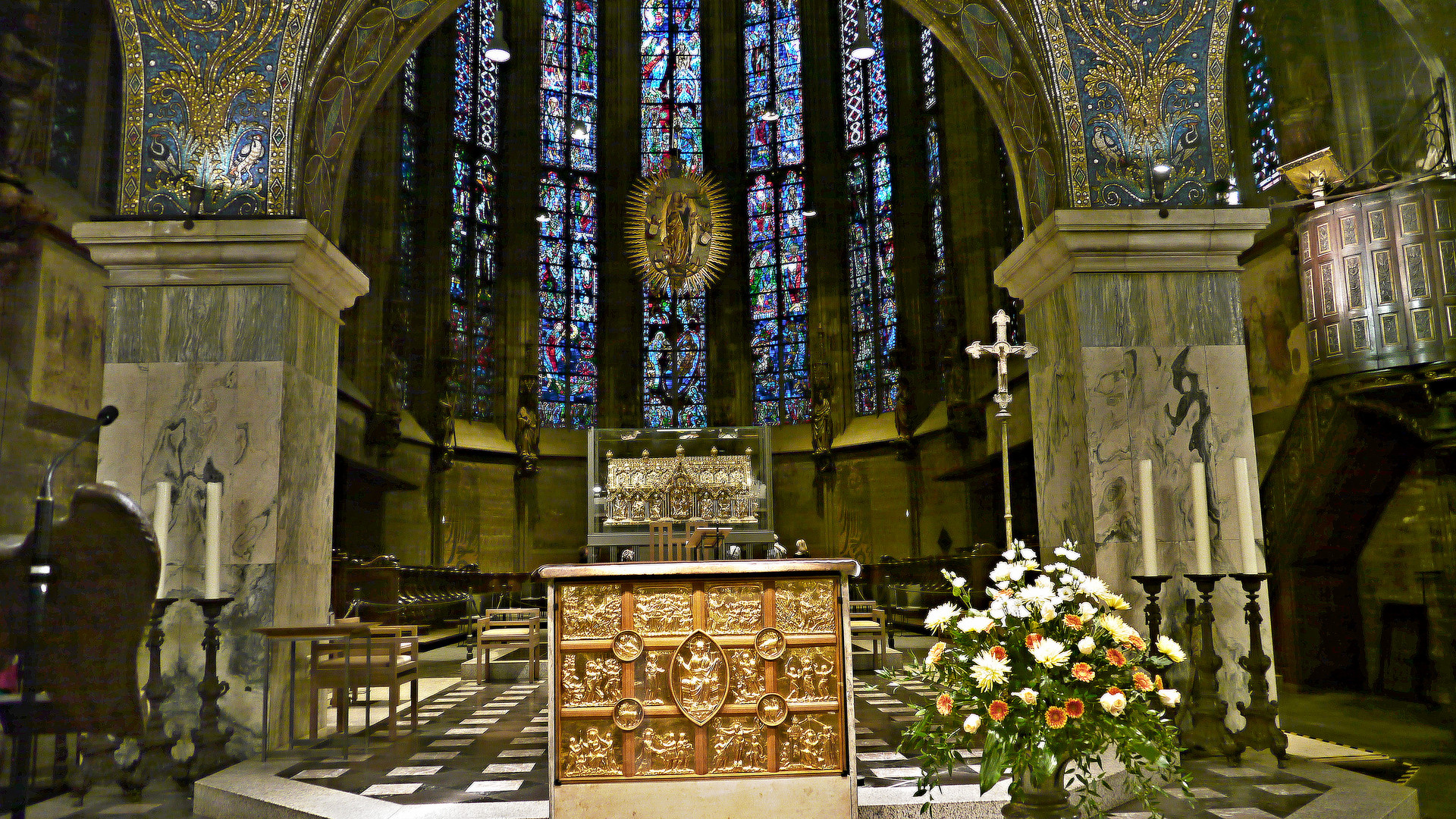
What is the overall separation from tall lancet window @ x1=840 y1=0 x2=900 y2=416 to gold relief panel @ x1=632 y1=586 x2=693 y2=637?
1375 centimetres

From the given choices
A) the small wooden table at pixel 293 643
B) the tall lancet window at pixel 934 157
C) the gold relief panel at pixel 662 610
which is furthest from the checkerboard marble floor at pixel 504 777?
the tall lancet window at pixel 934 157

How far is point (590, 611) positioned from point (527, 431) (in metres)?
13.9

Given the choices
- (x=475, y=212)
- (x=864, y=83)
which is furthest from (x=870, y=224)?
(x=475, y=212)

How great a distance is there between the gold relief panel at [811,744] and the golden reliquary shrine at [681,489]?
278 inches

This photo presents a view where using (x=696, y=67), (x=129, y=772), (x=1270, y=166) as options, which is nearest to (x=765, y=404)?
(x=696, y=67)

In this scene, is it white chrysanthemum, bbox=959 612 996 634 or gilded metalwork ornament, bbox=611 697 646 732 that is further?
gilded metalwork ornament, bbox=611 697 646 732

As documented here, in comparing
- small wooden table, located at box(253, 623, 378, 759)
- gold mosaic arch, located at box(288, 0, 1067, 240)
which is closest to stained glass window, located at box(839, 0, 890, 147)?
gold mosaic arch, located at box(288, 0, 1067, 240)

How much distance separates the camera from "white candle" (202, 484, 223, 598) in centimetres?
498

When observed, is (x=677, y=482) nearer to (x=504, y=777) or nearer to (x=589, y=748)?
(x=504, y=777)

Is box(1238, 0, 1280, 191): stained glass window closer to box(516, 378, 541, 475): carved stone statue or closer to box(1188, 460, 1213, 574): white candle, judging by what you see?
box(1188, 460, 1213, 574): white candle

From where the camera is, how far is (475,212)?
698 inches

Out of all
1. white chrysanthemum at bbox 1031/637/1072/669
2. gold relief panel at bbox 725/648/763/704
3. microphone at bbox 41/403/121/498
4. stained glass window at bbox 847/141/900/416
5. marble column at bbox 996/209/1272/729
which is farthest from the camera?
stained glass window at bbox 847/141/900/416

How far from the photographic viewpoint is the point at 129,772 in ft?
15.7

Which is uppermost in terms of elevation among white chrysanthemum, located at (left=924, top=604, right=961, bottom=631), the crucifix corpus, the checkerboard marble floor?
the crucifix corpus
